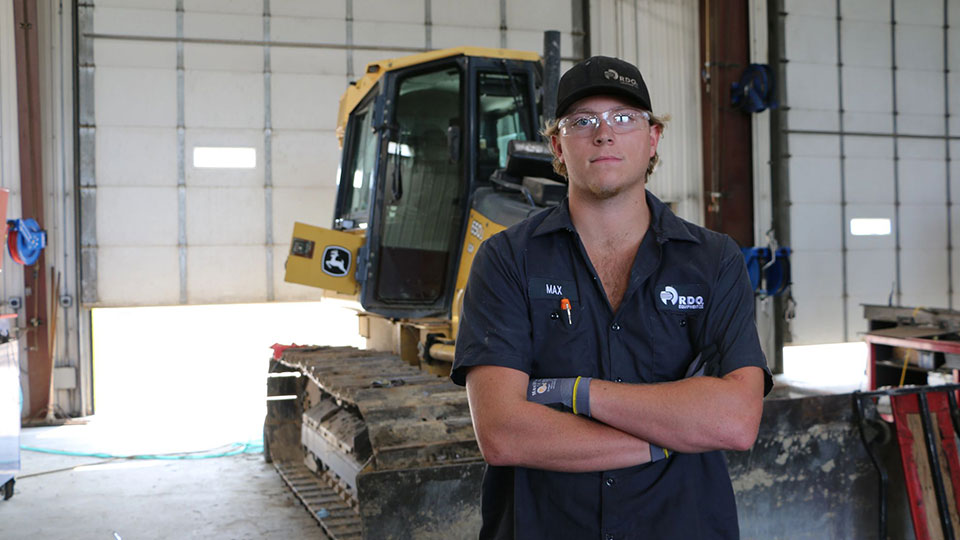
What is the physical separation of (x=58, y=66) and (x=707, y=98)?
358 inches

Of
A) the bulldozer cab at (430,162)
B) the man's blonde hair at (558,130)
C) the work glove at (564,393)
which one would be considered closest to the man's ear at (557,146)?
the man's blonde hair at (558,130)

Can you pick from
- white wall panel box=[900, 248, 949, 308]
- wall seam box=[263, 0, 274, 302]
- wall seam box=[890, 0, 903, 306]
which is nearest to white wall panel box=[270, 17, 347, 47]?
wall seam box=[263, 0, 274, 302]

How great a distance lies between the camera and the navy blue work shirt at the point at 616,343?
6.51ft

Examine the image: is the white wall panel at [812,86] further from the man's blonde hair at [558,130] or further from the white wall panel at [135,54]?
→ the man's blonde hair at [558,130]

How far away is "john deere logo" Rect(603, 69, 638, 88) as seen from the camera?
2047 millimetres

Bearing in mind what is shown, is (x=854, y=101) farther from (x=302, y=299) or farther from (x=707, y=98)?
(x=302, y=299)

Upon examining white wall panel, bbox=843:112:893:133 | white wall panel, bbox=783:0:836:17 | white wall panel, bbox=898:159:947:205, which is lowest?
white wall panel, bbox=898:159:947:205

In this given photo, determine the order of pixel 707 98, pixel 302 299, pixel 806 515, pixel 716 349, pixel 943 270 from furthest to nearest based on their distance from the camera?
pixel 943 270 → pixel 707 98 → pixel 302 299 → pixel 806 515 → pixel 716 349

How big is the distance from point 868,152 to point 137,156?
36.4 ft

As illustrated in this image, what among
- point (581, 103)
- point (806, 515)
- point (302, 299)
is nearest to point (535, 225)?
point (581, 103)

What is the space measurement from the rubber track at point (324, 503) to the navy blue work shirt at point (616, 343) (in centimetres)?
290

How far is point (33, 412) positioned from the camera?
34.7 ft

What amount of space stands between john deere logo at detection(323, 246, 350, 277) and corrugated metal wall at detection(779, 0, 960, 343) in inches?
361

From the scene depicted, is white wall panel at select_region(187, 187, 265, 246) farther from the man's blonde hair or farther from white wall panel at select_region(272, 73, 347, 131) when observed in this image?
the man's blonde hair
